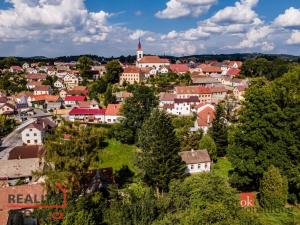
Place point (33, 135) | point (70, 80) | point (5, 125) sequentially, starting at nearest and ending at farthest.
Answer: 1. point (33, 135)
2. point (5, 125)
3. point (70, 80)

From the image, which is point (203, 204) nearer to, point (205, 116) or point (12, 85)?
point (205, 116)

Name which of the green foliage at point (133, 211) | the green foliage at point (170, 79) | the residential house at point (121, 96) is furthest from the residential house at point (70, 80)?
the green foliage at point (133, 211)

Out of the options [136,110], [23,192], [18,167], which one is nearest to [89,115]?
[136,110]

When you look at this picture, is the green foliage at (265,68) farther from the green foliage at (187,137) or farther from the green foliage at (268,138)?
the green foliage at (268,138)

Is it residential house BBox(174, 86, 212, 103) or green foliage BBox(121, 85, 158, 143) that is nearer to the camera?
green foliage BBox(121, 85, 158, 143)

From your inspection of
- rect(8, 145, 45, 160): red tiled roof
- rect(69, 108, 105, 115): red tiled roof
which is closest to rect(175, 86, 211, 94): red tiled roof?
rect(69, 108, 105, 115): red tiled roof

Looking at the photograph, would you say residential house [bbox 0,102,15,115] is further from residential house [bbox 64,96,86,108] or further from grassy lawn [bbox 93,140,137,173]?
grassy lawn [bbox 93,140,137,173]
